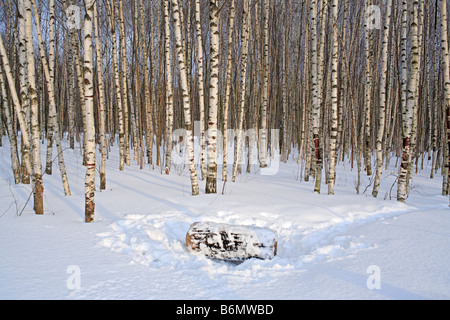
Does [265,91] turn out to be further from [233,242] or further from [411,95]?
[233,242]

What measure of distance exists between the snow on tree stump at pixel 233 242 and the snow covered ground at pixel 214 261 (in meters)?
0.09

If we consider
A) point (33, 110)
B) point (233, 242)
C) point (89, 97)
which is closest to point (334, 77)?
point (233, 242)

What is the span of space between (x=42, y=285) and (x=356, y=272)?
255 cm

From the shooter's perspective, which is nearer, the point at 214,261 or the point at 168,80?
the point at 214,261

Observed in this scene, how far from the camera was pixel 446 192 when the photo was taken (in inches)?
231

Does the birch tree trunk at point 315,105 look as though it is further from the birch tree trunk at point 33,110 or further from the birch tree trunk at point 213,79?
the birch tree trunk at point 33,110

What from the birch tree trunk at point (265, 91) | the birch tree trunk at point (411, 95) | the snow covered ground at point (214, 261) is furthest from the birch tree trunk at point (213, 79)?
the birch tree trunk at point (265, 91)

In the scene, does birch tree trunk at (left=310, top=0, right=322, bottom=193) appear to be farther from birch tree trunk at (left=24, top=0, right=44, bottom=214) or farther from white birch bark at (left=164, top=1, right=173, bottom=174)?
birch tree trunk at (left=24, top=0, right=44, bottom=214)

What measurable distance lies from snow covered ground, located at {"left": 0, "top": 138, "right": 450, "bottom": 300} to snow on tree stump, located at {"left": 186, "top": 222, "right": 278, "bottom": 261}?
94 millimetres

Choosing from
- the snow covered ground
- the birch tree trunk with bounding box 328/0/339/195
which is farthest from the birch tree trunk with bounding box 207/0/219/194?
the birch tree trunk with bounding box 328/0/339/195

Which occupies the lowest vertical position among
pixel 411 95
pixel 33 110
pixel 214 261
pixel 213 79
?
pixel 214 261

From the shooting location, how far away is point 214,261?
2.87m

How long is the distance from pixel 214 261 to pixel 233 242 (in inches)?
11.4

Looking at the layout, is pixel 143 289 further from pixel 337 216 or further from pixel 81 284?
pixel 337 216
